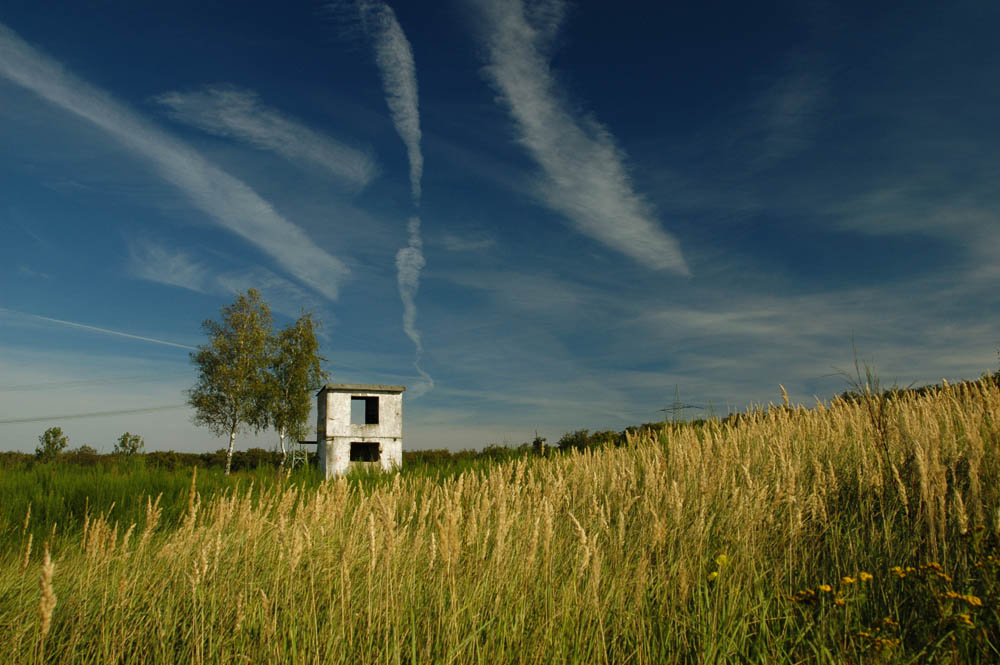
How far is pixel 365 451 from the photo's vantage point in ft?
77.5

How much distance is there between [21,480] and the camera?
339 inches

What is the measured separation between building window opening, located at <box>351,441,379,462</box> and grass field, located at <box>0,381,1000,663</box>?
1626 cm

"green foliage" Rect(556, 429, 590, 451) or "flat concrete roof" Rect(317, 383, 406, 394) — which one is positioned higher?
"flat concrete roof" Rect(317, 383, 406, 394)

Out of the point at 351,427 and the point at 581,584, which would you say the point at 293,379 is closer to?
the point at 351,427

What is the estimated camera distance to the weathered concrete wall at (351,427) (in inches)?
837

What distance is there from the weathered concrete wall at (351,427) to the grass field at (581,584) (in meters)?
15.2

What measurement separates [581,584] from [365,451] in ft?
66.8

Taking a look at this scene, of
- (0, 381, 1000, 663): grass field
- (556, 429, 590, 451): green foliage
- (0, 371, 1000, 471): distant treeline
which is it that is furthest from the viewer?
(556, 429, 590, 451): green foliage

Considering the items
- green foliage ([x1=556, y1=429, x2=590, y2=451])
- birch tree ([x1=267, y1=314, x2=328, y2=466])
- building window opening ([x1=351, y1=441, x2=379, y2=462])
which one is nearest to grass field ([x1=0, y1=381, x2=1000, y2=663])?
green foliage ([x1=556, y1=429, x2=590, y2=451])

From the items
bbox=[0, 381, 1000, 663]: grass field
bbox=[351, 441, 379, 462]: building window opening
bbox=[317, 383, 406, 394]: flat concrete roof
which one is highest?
bbox=[317, 383, 406, 394]: flat concrete roof

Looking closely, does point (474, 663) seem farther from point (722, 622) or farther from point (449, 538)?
point (722, 622)

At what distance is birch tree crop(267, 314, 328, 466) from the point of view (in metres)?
29.8

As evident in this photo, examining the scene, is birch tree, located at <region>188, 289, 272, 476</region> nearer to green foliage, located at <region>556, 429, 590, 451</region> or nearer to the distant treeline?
the distant treeline

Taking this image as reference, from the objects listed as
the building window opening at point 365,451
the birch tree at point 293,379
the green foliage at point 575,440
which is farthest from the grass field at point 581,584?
the birch tree at point 293,379
